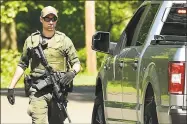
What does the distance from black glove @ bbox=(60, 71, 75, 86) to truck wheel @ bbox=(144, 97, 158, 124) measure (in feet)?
6.16

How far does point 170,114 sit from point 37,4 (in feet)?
117

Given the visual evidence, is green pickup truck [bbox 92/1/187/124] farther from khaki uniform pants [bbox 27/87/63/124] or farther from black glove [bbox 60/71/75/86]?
khaki uniform pants [bbox 27/87/63/124]

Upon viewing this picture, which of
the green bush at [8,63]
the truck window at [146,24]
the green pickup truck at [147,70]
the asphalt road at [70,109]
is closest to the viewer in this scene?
the green pickup truck at [147,70]

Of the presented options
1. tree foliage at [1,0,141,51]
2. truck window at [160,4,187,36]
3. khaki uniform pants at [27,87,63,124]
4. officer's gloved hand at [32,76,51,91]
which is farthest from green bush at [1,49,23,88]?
truck window at [160,4,187,36]

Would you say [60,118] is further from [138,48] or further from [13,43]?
[13,43]

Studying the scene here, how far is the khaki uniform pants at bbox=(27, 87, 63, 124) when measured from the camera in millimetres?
10117

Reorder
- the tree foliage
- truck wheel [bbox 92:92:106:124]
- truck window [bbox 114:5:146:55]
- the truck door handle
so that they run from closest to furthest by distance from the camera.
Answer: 1. the truck door handle
2. truck window [bbox 114:5:146:55]
3. truck wheel [bbox 92:92:106:124]
4. the tree foliage

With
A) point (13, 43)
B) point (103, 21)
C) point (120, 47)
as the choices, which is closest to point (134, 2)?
point (103, 21)

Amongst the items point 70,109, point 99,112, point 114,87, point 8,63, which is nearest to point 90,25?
point 8,63

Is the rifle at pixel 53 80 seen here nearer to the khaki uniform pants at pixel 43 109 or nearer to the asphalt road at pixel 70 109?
the khaki uniform pants at pixel 43 109

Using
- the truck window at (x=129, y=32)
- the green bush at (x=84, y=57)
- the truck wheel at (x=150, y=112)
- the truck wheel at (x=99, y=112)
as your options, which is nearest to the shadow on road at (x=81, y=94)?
the truck wheel at (x=99, y=112)

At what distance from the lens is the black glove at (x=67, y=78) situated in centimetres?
1015

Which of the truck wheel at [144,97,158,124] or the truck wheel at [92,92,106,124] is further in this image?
the truck wheel at [92,92,106,124]

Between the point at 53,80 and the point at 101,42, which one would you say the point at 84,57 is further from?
the point at 101,42
